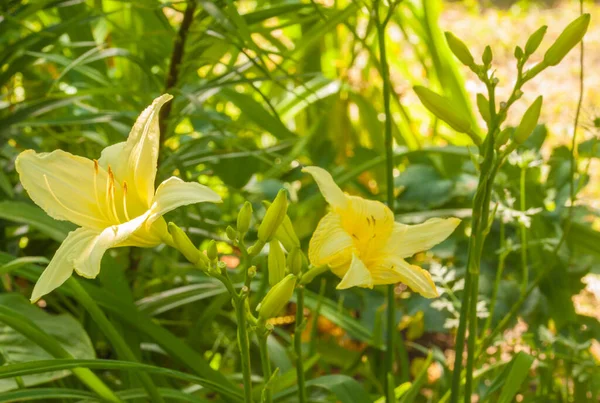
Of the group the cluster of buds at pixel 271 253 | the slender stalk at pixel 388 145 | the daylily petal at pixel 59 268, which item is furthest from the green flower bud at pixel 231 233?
the slender stalk at pixel 388 145

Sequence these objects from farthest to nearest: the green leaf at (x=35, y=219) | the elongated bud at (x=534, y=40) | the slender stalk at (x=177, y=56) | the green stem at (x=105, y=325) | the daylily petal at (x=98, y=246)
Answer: the slender stalk at (x=177, y=56), the green leaf at (x=35, y=219), the green stem at (x=105, y=325), the elongated bud at (x=534, y=40), the daylily petal at (x=98, y=246)

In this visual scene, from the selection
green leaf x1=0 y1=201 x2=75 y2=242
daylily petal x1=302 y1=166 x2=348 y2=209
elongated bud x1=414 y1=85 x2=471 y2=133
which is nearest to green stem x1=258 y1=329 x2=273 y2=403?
daylily petal x1=302 y1=166 x2=348 y2=209

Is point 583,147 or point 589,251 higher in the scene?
point 583,147

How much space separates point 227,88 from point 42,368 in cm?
63

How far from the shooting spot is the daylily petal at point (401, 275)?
60cm

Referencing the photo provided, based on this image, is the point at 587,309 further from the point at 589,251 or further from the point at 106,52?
the point at 106,52

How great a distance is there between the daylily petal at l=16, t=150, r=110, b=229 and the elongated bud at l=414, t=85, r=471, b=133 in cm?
28

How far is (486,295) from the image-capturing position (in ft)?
4.08

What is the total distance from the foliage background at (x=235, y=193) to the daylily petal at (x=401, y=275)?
188mm

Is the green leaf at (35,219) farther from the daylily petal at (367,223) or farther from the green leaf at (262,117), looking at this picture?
the daylily petal at (367,223)

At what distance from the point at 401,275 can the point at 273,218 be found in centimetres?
11

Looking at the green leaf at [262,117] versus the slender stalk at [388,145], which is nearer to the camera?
the slender stalk at [388,145]

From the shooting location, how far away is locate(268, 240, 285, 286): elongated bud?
62 centimetres

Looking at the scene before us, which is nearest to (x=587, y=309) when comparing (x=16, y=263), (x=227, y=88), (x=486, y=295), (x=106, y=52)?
(x=486, y=295)
